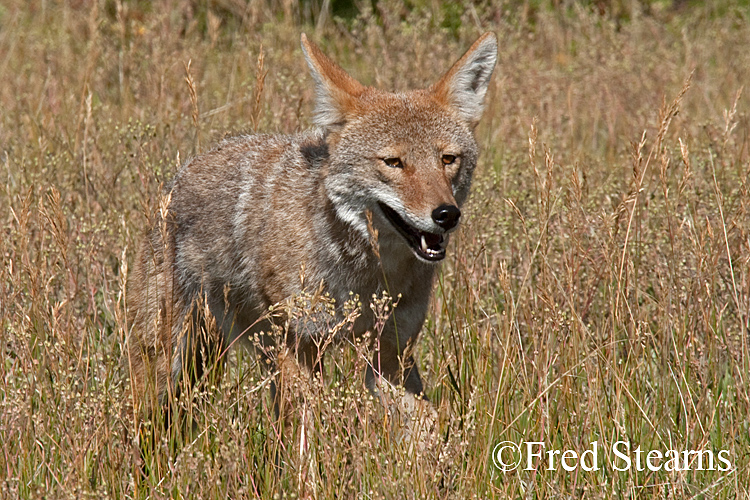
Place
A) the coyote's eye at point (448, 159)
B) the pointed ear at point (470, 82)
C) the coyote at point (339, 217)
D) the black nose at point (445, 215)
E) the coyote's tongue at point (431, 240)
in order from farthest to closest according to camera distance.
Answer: the pointed ear at point (470, 82) < the coyote's eye at point (448, 159) < the coyote at point (339, 217) < the coyote's tongue at point (431, 240) < the black nose at point (445, 215)

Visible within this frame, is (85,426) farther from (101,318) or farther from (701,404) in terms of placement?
(701,404)

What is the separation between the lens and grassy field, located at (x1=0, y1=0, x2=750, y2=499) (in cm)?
284

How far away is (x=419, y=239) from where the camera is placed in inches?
140

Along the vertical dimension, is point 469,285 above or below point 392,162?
below

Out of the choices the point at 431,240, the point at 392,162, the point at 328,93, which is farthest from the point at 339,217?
the point at 328,93

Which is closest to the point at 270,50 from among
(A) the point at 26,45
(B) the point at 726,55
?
(A) the point at 26,45

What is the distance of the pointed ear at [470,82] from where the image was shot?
159 inches

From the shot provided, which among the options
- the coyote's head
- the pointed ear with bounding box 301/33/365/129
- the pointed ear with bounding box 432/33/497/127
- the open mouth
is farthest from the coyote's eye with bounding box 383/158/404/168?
the pointed ear with bounding box 432/33/497/127

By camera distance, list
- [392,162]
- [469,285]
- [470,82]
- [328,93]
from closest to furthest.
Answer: [469,285], [392,162], [328,93], [470,82]

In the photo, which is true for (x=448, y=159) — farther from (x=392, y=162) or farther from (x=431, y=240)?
(x=431, y=240)

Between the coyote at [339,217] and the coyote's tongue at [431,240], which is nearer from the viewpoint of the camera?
the coyote's tongue at [431,240]

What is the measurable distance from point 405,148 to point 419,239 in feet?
1.44

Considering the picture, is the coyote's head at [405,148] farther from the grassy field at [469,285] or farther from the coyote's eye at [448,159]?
the grassy field at [469,285]

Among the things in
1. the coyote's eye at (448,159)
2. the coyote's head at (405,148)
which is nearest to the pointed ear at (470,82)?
the coyote's head at (405,148)
